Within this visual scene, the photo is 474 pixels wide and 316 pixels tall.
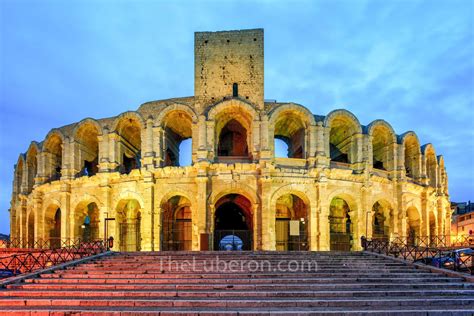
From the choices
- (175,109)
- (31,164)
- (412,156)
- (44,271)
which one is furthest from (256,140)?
(31,164)

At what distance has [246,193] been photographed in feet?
77.8

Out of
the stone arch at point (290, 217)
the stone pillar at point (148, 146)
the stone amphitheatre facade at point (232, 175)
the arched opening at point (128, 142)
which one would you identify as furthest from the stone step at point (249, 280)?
the arched opening at point (128, 142)

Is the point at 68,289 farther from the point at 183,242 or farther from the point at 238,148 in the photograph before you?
the point at 238,148

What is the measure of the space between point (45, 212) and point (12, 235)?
792 centimetres

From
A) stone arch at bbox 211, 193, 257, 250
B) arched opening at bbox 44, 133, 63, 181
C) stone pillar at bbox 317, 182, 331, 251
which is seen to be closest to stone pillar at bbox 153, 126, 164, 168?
stone arch at bbox 211, 193, 257, 250

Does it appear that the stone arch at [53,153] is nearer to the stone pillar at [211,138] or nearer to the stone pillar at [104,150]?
the stone pillar at [104,150]

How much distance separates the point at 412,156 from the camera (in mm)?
28938

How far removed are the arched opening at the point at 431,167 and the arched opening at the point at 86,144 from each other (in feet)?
79.0

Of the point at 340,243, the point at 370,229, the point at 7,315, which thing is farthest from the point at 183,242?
the point at 7,315

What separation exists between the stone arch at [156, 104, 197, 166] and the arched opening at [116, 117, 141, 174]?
1.84 meters

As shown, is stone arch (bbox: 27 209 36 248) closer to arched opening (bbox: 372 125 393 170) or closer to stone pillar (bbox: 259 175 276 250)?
stone pillar (bbox: 259 175 276 250)

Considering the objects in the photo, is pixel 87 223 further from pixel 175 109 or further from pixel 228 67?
pixel 228 67

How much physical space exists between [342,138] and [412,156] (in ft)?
17.5

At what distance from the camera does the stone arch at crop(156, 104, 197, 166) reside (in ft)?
80.4
